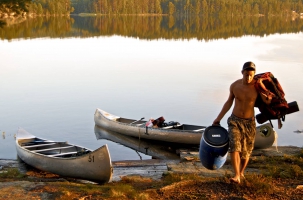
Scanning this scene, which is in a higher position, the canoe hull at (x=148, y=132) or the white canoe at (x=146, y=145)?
the canoe hull at (x=148, y=132)

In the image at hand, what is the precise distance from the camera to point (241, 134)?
758 centimetres

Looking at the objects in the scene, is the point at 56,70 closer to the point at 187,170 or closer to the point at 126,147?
the point at 126,147

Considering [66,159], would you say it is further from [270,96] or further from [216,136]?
[270,96]

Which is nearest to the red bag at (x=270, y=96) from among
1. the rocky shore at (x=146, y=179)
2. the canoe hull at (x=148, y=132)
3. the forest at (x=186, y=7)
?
the rocky shore at (x=146, y=179)

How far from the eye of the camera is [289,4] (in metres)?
180

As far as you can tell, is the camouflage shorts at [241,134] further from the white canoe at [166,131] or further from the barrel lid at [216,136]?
the white canoe at [166,131]

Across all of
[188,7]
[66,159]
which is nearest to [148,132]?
[66,159]

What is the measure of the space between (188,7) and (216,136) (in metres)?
172

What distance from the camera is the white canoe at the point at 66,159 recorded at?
33.4 feet

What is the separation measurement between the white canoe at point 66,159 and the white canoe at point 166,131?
3.62 m

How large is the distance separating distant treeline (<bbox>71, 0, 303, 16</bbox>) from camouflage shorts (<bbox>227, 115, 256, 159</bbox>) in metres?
162

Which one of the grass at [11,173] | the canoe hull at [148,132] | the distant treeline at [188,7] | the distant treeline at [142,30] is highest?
the distant treeline at [188,7]

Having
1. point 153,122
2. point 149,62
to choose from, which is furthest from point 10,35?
point 153,122

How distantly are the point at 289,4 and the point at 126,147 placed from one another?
17665 centimetres
